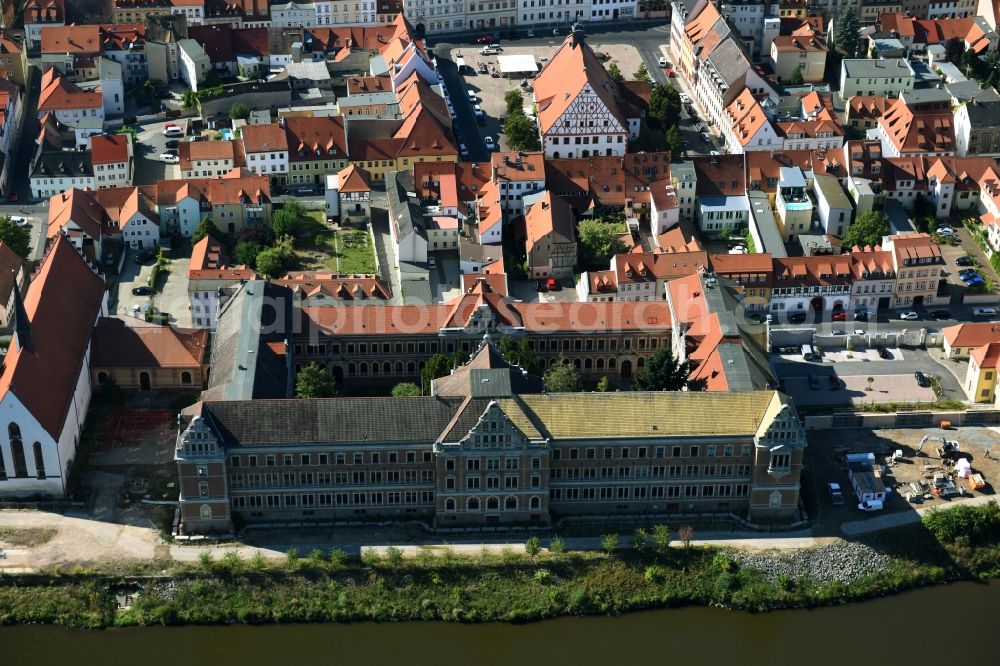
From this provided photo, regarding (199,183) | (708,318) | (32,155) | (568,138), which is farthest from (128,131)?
(708,318)

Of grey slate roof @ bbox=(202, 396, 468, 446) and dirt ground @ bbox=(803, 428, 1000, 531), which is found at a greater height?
grey slate roof @ bbox=(202, 396, 468, 446)

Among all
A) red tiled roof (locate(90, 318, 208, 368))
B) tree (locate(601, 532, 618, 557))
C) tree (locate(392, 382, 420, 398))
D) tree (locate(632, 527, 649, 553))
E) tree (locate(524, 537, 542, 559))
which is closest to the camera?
tree (locate(524, 537, 542, 559))

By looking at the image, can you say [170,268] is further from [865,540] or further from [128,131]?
[865,540]

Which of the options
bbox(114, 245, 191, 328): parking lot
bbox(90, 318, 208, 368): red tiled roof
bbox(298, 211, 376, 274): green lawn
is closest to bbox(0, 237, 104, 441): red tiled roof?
bbox(90, 318, 208, 368): red tiled roof

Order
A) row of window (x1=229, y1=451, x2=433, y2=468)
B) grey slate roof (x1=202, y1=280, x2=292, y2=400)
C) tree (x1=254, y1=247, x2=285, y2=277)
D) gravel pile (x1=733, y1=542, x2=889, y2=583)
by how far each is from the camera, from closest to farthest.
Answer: gravel pile (x1=733, y1=542, x2=889, y2=583) → row of window (x1=229, y1=451, x2=433, y2=468) → grey slate roof (x1=202, y1=280, x2=292, y2=400) → tree (x1=254, y1=247, x2=285, y2=277)

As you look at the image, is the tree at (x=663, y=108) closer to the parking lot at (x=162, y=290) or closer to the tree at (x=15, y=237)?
the parking lot at (x=162, y=290)

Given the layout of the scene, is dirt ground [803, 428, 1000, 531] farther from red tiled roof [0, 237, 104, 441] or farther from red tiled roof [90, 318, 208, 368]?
red tiled roof [0, 237, 104, 441]

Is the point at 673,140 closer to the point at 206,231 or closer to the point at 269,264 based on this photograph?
the point at 269,264

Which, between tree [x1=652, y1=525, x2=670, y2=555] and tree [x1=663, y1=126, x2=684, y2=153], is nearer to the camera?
tree [x1=652, y1=525, x2=670, y2=555]
